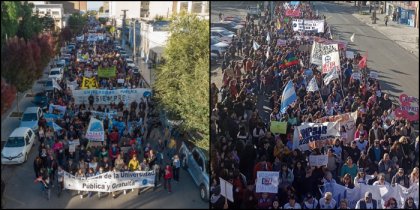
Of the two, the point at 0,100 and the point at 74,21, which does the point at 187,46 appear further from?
the point at 0,100

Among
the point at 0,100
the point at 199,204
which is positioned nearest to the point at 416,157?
the point at 199,204

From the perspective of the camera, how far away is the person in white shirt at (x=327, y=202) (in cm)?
817

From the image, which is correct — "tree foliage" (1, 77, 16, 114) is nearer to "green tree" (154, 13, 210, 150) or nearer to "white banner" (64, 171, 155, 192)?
"white banner" (64, 171, 155, 192)

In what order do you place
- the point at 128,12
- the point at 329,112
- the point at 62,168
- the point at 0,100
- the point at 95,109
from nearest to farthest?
1. the point at 0,100
2. the point at 62,168
3. the point at 329,112
4. the point at 95,109
5. the point at 128,12

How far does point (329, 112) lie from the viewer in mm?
11062

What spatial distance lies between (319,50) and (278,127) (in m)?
2.17

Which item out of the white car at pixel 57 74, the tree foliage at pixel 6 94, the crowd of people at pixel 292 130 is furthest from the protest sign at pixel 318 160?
the white car at pixel 57 74

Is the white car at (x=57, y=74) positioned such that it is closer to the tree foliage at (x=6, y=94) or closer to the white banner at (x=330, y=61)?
the tree foliage at (x=6, y=94)

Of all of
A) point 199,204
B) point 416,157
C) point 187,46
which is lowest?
point 199,204

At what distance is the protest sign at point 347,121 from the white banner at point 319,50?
1611 mm

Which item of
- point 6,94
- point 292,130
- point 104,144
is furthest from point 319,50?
point 6,94

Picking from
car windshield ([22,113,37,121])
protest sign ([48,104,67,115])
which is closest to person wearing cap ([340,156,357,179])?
car windshield ([22,113,37,121])

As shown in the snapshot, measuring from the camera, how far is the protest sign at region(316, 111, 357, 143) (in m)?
10.4

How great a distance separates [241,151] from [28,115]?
242 inches
